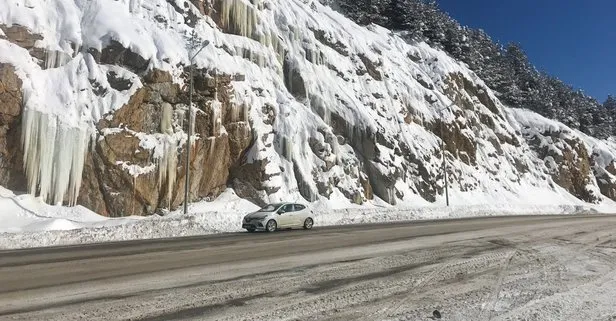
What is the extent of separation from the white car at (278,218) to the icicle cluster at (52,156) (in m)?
9.95

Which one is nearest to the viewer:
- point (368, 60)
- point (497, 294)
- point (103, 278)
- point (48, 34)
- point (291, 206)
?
point (497, 294)

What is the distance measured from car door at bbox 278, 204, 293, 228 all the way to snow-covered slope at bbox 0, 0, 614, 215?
347 inches

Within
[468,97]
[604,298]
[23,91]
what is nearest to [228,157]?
[23,91]

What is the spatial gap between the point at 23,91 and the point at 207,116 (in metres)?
10.2

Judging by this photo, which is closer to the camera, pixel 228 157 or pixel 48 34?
pixel 48 34

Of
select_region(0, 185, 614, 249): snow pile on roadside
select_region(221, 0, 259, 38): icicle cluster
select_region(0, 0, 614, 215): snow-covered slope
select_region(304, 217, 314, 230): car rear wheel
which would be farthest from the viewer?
select_region(221, 0, 259, 38): icicle cluster

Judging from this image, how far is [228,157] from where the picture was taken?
30.8 metres

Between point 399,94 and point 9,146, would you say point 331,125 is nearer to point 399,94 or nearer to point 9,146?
point 399,94

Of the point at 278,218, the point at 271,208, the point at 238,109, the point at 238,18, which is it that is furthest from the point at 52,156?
the point at 238,18

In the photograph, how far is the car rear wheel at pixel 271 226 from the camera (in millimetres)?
20656

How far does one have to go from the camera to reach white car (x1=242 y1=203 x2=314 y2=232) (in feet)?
67.9

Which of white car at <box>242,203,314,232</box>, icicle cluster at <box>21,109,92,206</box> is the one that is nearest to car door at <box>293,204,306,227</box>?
white car at <box>242,203,314,232</box>

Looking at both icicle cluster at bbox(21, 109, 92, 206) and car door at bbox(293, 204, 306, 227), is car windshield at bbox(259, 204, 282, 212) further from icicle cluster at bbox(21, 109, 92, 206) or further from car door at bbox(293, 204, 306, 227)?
icicle cluster at bbox(21, 109, 92, 206)

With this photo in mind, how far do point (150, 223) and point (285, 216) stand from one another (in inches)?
235
